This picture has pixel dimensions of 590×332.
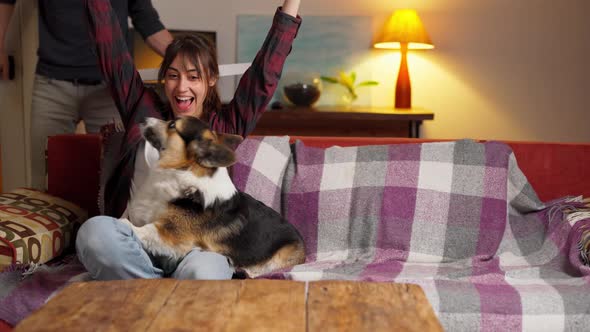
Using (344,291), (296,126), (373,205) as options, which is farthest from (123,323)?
(296,126)

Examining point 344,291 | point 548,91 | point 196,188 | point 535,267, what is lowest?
point 535,267

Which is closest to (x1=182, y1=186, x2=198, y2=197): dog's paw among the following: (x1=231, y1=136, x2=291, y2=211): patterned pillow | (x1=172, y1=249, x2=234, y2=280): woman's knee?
(x1=172, y1=249, x2=234, y2=280): woman's knee

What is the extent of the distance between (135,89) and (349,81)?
8.23ft

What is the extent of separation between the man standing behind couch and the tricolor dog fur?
42.8 inches

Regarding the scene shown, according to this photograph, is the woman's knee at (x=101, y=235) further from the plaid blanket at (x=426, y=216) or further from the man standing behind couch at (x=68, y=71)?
the man standing behind couch at (x=68, y=71)

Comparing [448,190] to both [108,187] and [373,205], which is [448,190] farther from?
[108,187]

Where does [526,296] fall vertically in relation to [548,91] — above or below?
below

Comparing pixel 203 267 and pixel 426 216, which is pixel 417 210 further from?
pixel 203 267

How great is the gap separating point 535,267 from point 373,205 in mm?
561

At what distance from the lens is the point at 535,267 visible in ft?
6.88

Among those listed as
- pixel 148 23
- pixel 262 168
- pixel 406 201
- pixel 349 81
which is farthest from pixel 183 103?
pixel 349 81

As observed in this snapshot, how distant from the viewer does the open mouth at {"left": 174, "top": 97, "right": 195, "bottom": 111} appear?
216 cm

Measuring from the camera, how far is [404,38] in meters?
4.31

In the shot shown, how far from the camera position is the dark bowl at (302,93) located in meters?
4.34
